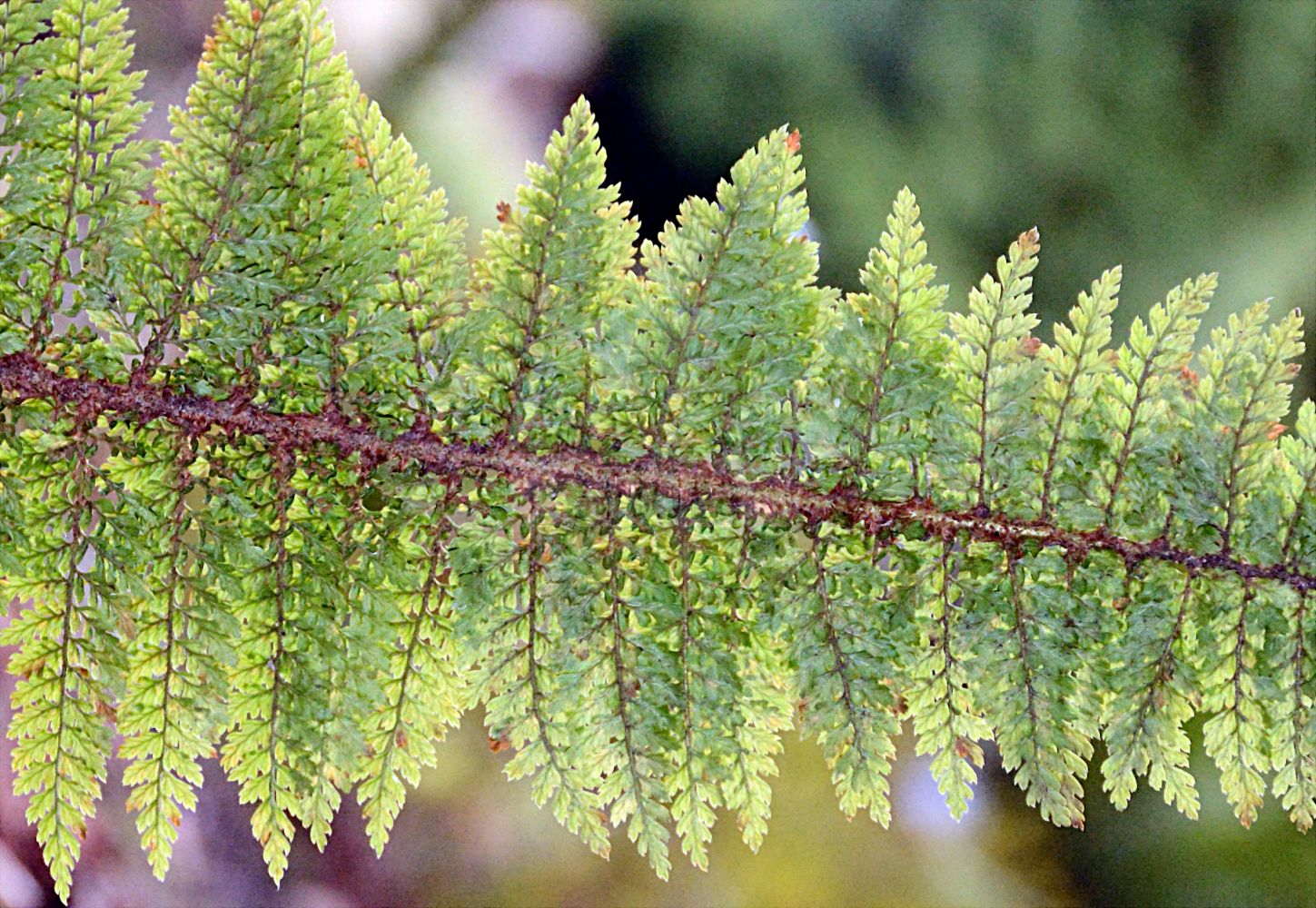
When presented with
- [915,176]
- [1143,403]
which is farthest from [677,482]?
[915,176]

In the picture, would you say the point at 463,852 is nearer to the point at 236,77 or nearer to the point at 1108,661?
the point at 1108,661

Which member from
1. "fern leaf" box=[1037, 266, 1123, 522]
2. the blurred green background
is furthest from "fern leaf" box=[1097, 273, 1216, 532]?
the blurred green background

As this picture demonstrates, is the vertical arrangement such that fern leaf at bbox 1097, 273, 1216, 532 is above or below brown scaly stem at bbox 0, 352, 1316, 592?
above

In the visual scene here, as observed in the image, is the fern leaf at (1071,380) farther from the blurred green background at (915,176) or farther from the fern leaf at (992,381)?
the blurred green background at (915,176)

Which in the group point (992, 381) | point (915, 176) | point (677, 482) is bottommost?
point (677, 482)

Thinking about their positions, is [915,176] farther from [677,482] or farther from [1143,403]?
[677,482]

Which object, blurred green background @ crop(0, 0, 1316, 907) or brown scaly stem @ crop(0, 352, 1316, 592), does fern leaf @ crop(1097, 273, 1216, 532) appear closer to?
brown scaly stem @ crop(0, 352, 1316, 592)

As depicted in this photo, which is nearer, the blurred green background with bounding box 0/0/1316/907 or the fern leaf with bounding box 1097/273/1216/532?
the fern leaf with bounding box 1097/273/1216/532

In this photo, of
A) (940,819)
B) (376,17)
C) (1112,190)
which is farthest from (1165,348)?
(376,17)
